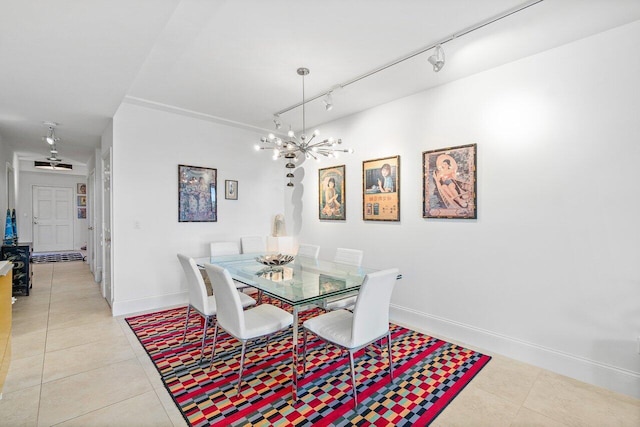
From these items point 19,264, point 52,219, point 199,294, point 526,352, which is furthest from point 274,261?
point 52,219

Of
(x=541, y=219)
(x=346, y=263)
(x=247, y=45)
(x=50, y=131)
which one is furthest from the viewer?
(x=50, y=131)

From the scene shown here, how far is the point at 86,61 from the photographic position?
236 cm

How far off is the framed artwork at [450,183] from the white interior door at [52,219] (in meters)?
10.8

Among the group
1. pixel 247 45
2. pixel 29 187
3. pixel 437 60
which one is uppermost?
pixel 247 45

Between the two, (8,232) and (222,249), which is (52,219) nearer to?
(8,232)

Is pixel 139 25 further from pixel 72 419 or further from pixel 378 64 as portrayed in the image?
pixel 72 419

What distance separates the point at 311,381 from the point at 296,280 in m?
0.80

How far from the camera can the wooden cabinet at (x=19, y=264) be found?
4.55m

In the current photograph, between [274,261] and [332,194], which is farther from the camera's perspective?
[332,194]

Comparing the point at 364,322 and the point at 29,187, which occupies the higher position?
the point at 29,187

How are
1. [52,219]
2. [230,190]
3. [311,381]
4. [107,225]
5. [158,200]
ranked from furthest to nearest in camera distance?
[52,219] < [230,190] < [107,225] < [158,200] < [311,381]

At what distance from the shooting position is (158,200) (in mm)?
4129

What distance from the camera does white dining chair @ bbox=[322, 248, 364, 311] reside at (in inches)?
122

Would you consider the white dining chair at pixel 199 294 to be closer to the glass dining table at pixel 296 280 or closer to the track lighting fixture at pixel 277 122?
the glass dining table at pixel 296 280
